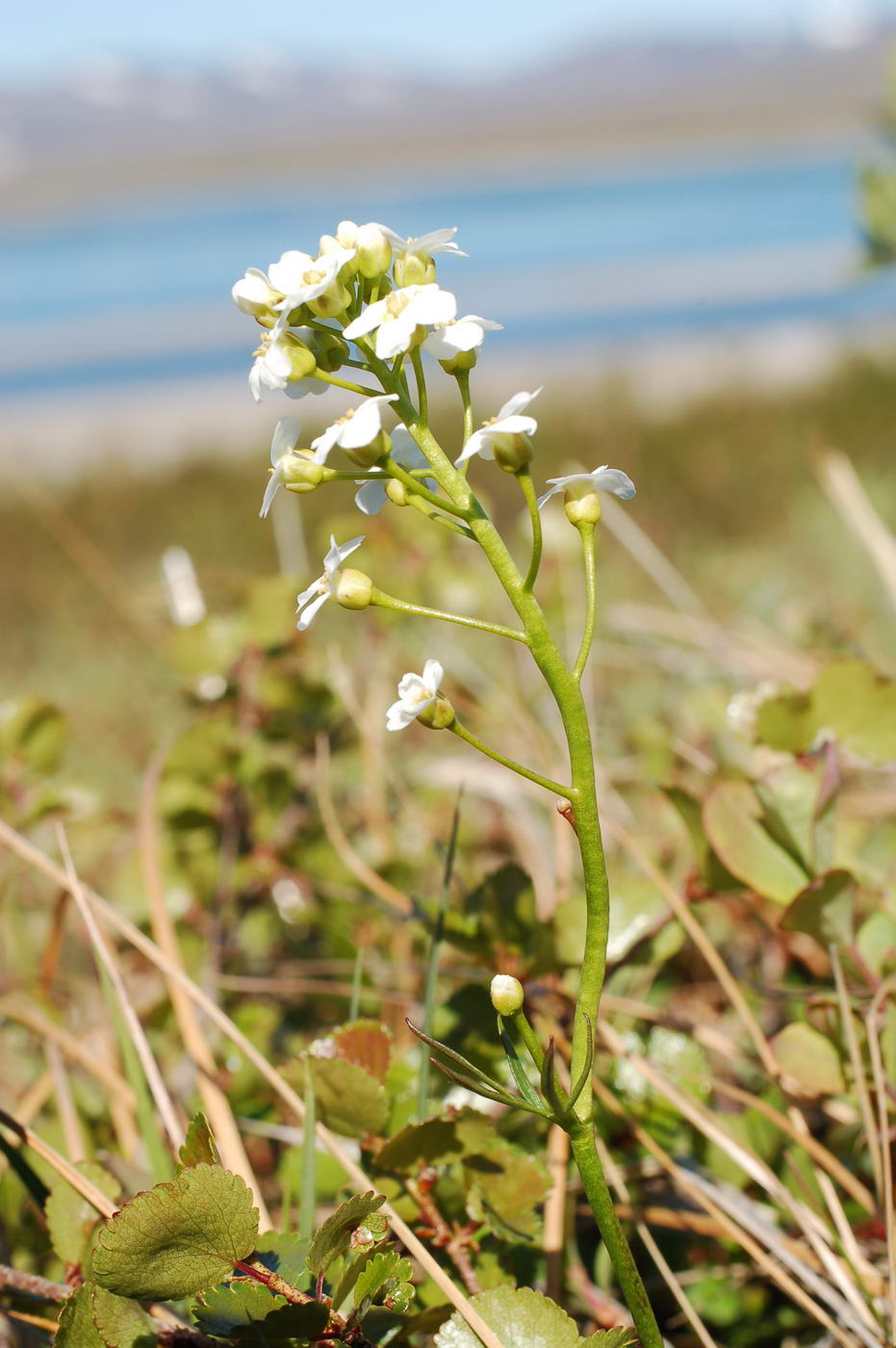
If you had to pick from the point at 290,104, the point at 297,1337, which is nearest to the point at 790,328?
the point at 297,1337

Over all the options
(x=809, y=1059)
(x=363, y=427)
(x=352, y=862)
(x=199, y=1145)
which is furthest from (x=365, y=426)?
(x=352, y=862)

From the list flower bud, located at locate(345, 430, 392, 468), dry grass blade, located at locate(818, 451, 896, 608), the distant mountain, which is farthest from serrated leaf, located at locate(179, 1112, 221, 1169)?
the distant mountain

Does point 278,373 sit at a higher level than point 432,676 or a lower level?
higher

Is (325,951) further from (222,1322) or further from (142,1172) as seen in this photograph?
(222,1322)

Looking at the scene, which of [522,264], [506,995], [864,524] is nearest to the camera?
[506,995]

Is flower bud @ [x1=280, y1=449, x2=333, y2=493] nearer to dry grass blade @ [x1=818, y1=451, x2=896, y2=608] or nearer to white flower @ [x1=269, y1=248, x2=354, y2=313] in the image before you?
white flower @ [x1=269, y1=248, x2=354, y2=313]

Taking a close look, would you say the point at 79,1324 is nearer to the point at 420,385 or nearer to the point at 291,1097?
the point at 291,1097

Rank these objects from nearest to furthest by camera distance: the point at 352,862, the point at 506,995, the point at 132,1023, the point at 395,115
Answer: the point at 506,995 < the point at 132,1023 < the point at 352,862 < the point at 395,115
